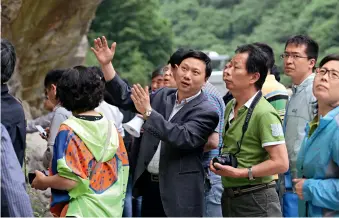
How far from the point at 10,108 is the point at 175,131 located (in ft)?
4.03

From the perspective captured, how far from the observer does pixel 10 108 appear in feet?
14.1

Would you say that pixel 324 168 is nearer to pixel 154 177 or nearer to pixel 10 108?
pixel 154 177

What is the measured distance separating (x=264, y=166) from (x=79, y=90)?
4.24ft

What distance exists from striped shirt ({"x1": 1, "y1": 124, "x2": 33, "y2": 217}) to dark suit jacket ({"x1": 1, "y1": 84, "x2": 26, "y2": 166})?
27.8 inches

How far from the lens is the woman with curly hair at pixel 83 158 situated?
4277 millimetres

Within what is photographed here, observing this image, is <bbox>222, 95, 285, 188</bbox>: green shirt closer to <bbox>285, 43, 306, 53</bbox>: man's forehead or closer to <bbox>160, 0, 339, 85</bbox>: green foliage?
<bbox>285, 43, 306, 53</bbox>: man's forehead

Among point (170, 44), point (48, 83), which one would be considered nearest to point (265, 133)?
point (48, 83)

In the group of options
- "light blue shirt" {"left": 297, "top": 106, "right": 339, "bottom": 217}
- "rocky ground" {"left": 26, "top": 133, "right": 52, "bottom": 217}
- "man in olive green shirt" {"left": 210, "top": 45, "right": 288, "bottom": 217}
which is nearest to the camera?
"light blue shirt" {"left": 297, "top": 106, "right": 339, "bottom": 217}

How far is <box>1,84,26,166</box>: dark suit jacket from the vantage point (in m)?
4.28

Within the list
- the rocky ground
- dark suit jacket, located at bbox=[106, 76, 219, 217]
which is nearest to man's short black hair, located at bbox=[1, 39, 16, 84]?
dark suit jacket, located at bbox=[106, 76, 219, 217]

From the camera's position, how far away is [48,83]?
620cm

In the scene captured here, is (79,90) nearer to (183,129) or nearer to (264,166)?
(183,129)

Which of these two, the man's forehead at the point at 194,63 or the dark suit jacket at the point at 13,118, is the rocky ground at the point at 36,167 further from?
the dark suit jacket at the point at 13,118

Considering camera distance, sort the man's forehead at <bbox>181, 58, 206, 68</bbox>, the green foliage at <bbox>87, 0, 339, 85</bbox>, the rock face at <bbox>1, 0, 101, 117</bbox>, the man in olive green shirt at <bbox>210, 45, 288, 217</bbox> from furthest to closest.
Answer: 1. the green foliage at <bbox>87, 0, 339, 85</bbox>
2. the rock face at <bbox>1, 0, 101, 117</bbox>
3. the man's forehead at <bbox>181, 58, 206, 68</bbox>
4. the man in olive green shirt at <bbox>210, 45, 288, 217</bbox>
